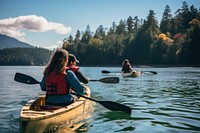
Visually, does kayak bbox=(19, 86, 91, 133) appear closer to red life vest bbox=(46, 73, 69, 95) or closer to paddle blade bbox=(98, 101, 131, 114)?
red life vest bbox=(46, 73, 69, 95)

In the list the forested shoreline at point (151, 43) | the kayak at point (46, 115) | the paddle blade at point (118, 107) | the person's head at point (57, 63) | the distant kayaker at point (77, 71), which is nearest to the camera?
the kayak at point (46, 115)

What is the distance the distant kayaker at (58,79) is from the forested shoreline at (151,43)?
239ft

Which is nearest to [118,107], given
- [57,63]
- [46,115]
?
[57,63]

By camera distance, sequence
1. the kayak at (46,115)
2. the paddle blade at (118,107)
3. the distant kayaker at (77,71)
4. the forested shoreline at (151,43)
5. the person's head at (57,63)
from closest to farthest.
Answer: the kayak at (46,115)
the person's head at (57,63)
the paddle blade at (118,107)
the distant kayaker at (77,71)
the forested shoreline at (151,43)

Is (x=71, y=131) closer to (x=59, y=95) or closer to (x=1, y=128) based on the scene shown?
(x=59, y=95)

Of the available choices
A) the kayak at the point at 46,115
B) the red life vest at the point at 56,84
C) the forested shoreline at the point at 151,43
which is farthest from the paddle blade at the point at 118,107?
the forested shoreline at the point at 151,43

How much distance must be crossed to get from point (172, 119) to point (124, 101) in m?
4.42

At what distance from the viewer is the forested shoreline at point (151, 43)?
80.3 meters

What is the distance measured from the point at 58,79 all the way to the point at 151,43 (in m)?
95.5

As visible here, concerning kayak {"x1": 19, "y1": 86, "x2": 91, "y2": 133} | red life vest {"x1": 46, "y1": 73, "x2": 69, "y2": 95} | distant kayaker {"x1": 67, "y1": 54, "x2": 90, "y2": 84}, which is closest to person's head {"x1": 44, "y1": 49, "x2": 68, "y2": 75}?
red life vest {"x1": 46, "y1": 73, "x2": 69, "y2": 95}

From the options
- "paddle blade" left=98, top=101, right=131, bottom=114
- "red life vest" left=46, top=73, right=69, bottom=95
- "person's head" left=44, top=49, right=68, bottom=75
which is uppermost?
"person's head" left=44, top=49, right=68, bottom=75

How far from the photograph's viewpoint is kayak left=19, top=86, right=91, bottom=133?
20.6ft

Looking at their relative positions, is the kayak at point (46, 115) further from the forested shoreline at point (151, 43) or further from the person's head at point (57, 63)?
the forested shoreline at point (151, 43)

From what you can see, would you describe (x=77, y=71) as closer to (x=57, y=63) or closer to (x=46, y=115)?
(x=57, y=63)
